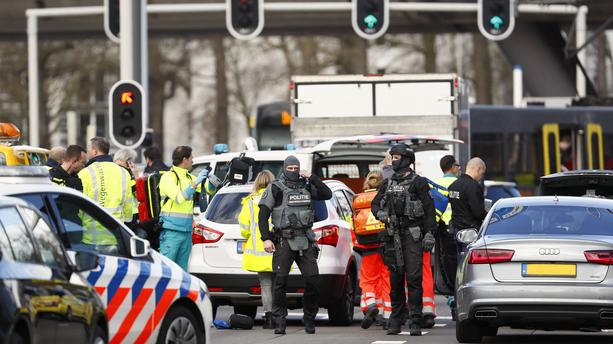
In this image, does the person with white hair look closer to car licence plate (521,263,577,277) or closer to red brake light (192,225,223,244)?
red brake light (192,225,223,244)

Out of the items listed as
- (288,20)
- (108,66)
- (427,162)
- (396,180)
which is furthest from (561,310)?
(108,66)

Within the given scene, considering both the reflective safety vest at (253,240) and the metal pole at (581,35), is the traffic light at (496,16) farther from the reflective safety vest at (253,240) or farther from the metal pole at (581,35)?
the reflective safety vest at (253,240)

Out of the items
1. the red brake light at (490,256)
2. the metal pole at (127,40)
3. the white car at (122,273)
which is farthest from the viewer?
the metal pole at (127,40)

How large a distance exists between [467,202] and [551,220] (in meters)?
2.79

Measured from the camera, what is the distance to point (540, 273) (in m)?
13.4

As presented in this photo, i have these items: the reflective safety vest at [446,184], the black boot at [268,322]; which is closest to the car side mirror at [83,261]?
the black boot at [268,322]

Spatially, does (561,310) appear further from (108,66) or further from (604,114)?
(108,66)

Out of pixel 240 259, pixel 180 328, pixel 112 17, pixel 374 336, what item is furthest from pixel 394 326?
pixel 112 17

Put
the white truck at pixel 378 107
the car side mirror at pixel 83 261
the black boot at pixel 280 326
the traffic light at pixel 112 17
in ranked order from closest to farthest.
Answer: the car side mirror at pixel 83 261
the black boot at pixel 280 326
the white truck at pixel 378 107
the traffic light at pixel 112 17

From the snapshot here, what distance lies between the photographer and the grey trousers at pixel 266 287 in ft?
51.8

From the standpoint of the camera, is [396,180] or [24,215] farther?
[396,180]

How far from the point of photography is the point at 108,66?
57094 mm

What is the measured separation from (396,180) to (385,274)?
123 cm

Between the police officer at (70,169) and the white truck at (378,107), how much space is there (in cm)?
893
